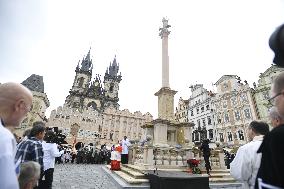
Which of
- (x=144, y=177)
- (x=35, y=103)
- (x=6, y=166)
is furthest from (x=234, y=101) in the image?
(x=35, y=103)

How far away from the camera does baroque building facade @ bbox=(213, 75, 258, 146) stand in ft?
104

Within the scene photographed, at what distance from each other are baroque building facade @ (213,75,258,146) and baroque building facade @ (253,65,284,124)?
73cm

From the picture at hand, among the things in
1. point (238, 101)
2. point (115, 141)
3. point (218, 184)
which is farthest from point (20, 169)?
point (115, 141)

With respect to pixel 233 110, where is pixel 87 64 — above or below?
above

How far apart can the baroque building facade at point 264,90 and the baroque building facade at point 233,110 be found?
2.39 feet

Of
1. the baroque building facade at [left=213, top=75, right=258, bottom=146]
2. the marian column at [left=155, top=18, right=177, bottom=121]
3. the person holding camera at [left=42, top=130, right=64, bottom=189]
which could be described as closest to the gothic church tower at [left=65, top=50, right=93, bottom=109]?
the baroque building facade at [left=213, top=75, right=258, bottom=146]

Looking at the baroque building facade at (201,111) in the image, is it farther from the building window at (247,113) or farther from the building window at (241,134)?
the building window at (247,113)

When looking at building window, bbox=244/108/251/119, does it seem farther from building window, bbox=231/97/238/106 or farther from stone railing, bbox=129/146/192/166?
stone railing, bbox=129/146/192/166

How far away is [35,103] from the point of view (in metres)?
42.0

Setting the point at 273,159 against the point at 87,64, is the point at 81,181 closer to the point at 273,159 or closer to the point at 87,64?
the point at 273,159

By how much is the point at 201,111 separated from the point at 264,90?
1319 cm

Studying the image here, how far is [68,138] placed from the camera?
126 ft

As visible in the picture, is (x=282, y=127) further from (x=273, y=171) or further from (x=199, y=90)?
(x=199, y=90)

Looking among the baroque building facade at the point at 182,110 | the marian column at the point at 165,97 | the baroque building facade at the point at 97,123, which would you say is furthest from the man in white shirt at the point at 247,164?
the baroque building facade at the point at 182,110
